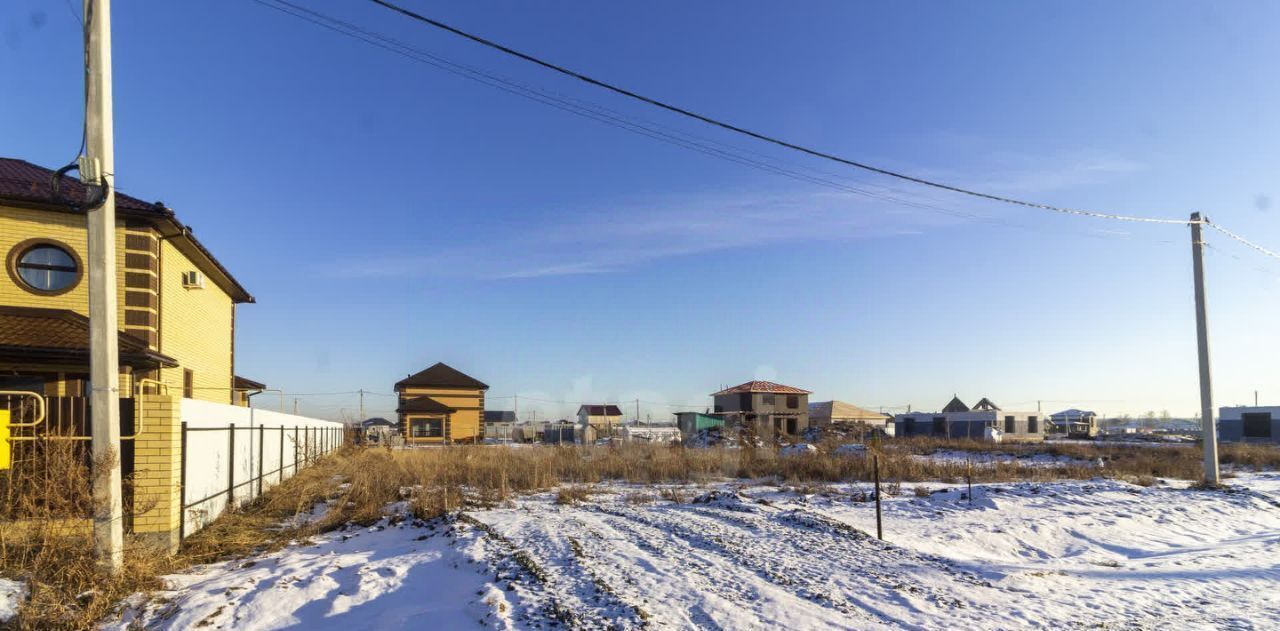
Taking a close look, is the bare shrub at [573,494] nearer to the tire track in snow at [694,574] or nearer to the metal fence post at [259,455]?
the tire track in snow at [694,574]

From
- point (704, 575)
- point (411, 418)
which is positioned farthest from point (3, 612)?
point (411, 418)

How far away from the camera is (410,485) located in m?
16.2

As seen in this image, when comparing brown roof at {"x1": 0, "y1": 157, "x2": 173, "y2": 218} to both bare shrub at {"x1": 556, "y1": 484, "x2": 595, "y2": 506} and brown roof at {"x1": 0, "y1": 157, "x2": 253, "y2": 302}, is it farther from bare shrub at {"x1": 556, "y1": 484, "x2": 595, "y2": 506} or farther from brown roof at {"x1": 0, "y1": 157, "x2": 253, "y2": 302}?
bare shrub at {"x1": 556, "y1": 484, "x2": 595, "y2": 506}

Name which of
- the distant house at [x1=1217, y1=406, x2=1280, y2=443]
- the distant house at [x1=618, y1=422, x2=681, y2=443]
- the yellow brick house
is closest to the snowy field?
the yellow brick house

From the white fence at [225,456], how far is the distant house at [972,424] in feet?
141

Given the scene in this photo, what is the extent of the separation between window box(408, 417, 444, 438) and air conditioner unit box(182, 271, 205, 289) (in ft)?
97.5

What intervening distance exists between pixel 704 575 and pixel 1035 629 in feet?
10.2

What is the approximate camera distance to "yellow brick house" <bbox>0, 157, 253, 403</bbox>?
13109mm

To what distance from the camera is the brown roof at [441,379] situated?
49969 mm

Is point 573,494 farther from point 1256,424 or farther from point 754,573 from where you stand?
point 1256,424

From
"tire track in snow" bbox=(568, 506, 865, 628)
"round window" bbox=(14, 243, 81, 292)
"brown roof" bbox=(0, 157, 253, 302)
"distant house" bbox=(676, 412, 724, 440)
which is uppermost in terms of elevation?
"brown roof" bbox=(0, 157, 253, 302)

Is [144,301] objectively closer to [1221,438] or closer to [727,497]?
[727,497]

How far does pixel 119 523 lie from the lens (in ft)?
23.6

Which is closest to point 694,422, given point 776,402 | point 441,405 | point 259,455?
point 776,402
